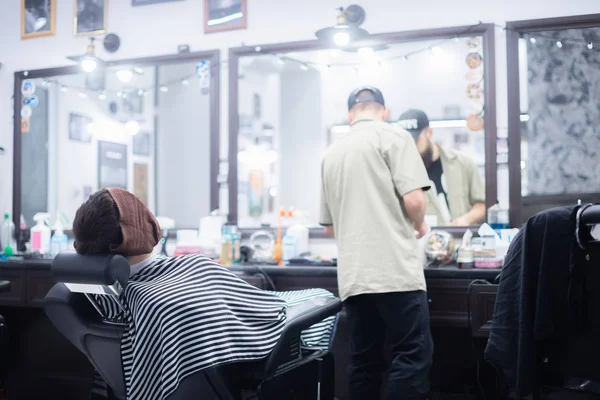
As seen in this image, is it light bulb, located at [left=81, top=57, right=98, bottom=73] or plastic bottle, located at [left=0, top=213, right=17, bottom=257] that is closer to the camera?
light bulb, located at [left=81, top=57, right=98, bottom=73]

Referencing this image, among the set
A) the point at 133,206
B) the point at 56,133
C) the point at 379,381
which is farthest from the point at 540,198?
the point at 56,133

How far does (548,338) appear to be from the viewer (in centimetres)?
164

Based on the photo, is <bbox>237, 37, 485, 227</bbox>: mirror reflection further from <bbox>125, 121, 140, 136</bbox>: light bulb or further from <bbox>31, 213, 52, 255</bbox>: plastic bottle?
<bbox>31, 213, 52, 255</bbox>: plastic bottle

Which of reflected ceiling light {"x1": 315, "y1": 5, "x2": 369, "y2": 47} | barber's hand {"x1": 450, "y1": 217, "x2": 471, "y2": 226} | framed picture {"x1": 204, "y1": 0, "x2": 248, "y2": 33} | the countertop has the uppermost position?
framed picture {"x1": 204, "y1": 0, "x2": 248, "y2": 33}

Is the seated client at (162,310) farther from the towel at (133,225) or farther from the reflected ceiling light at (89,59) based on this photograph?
the reflected ceiling light at (89,59)

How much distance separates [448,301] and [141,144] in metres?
2.34

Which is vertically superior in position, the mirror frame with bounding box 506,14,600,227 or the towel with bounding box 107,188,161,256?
the mirror frame with bounding box 506,14,600,227

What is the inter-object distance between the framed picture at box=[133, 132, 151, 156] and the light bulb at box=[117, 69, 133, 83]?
382 mm

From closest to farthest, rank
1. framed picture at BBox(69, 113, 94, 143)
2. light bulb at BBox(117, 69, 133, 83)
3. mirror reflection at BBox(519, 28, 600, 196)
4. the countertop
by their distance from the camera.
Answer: the countertop
mirror reflection at BBox(519, 28, 600, 196)
light bulb at BBox(117, 69, 133, 83)
framed picture at BBox(69, 113, 94, 143)

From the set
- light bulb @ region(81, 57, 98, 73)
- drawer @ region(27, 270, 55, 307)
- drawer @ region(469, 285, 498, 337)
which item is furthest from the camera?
light bulb @ region(81, 57, 98, 73)

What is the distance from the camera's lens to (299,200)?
140 inches

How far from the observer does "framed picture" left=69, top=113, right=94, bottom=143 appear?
157 inches

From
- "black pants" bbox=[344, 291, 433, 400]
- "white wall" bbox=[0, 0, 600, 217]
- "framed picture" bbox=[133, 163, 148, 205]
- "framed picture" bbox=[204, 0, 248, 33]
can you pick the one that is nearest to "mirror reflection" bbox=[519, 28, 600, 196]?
"white wall" bbox=[0, 0, 600, 217]

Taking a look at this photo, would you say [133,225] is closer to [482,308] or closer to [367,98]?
[367,98]
